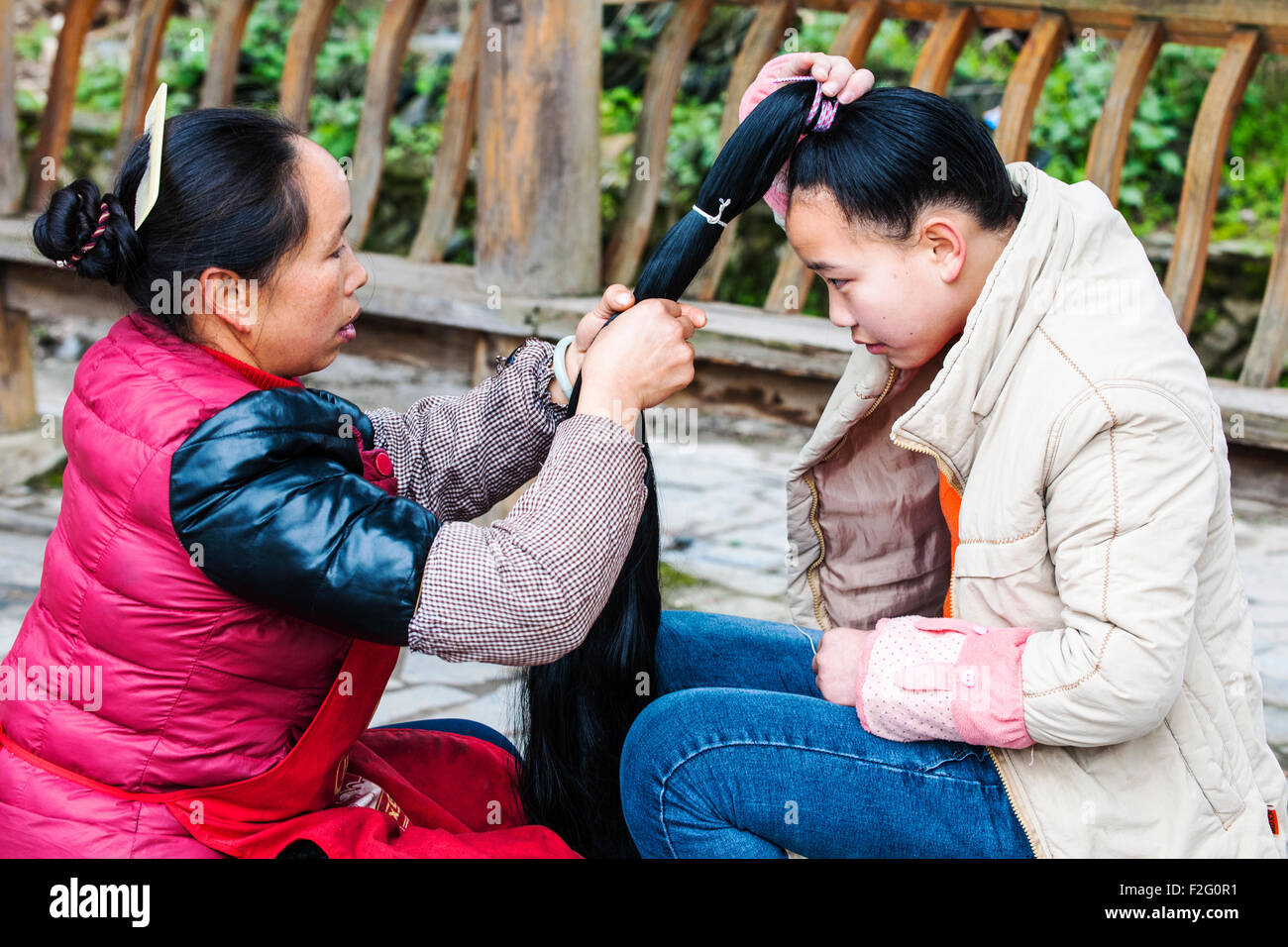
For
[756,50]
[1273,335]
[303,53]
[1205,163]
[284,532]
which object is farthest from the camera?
[303,53]

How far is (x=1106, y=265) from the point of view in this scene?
5.55 ft

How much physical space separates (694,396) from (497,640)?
210cm

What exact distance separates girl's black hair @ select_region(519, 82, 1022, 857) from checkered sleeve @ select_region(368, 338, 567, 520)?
0.33 feet

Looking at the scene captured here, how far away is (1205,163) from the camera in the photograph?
3240 millimetres

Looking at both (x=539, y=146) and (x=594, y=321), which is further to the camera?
(x=539, y=146)

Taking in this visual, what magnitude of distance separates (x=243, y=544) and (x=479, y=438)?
645 millimetres

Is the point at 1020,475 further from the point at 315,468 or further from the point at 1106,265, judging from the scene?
the point at 315,468

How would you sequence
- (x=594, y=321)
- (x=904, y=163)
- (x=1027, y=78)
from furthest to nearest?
(x=1027, y=78), (x=594, y=321), (x=904, y=163)

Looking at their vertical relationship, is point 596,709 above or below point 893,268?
below

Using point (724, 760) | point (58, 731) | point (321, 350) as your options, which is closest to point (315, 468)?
point (321, 350)

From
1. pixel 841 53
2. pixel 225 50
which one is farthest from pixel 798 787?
pixel 225 50

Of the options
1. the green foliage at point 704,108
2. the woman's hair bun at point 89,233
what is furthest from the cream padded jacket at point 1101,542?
the green foliage at point 704,108

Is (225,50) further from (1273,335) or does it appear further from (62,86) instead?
(1273,335)

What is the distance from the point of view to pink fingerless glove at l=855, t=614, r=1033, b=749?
1.58m
